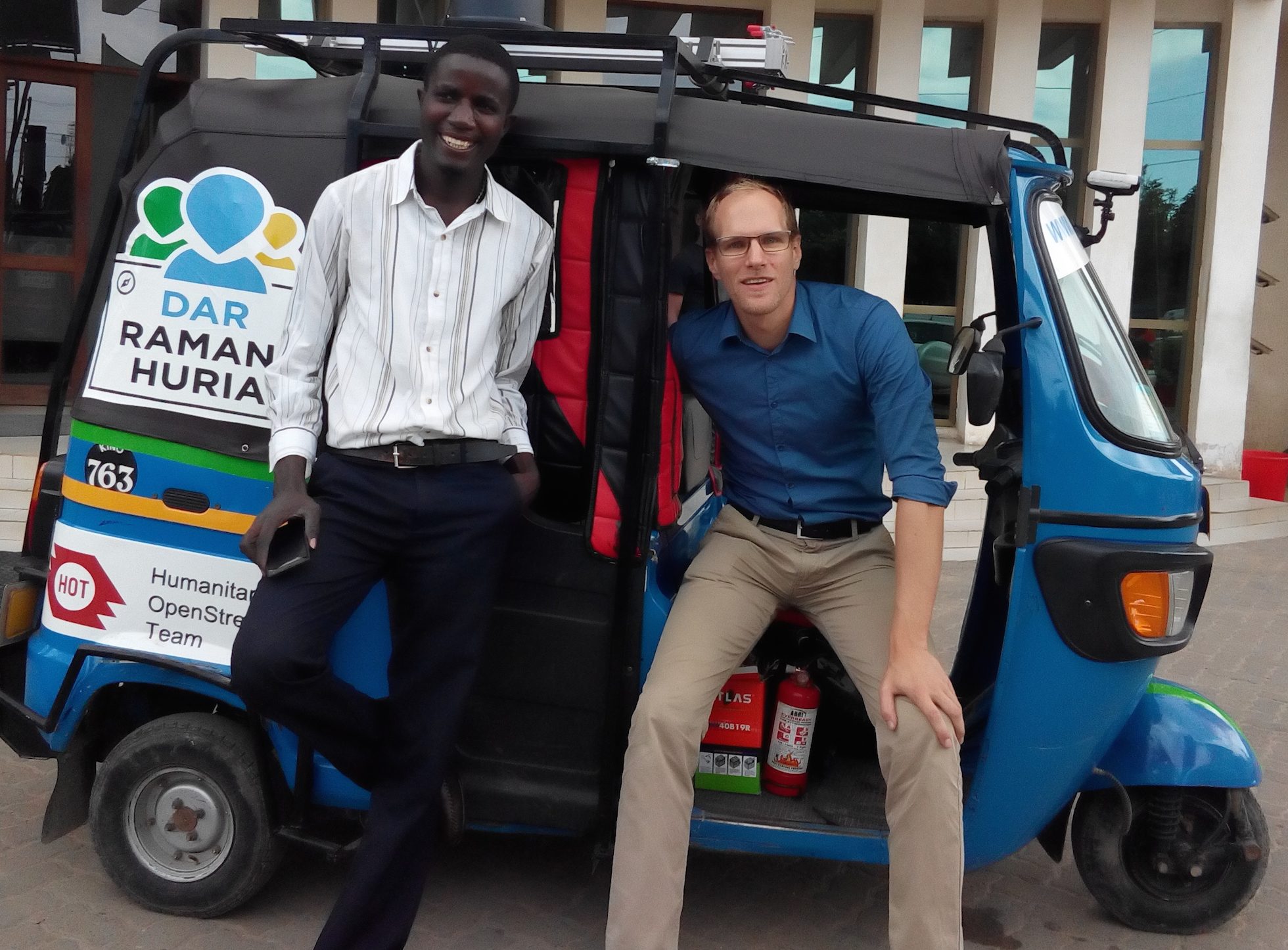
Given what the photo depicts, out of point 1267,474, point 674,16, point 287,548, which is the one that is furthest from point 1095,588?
point 1267,474

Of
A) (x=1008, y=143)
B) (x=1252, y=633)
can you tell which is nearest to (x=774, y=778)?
(x=1008, y=143)

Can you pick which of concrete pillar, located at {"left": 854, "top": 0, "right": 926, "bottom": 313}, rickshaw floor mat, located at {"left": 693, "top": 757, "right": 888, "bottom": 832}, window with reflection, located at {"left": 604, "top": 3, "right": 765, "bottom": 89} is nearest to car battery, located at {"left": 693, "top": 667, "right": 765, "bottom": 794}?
rickshaw floor mat, located at {"left": 693, "top": 757, "right": 888, "bottom": 832}

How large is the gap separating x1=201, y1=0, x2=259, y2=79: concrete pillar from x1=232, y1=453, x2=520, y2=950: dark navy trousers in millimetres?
6685

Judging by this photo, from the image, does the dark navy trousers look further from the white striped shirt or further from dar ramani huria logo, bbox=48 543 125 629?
dar ramani huria logo, bbox=48 543 125 629

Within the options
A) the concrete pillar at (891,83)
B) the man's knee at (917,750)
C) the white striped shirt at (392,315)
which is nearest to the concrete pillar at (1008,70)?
the concrete pillar at (891,83)

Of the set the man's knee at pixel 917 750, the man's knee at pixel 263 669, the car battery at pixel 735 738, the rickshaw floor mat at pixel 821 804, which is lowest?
the rickshaw floor mat at pixel 821 804

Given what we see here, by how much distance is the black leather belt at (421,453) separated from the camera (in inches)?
108

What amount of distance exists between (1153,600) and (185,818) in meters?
2.48

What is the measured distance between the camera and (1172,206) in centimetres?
1059

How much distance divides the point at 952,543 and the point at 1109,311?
5.19 metres

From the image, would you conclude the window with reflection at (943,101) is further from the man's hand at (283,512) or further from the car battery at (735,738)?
the man's hand at (283,512)

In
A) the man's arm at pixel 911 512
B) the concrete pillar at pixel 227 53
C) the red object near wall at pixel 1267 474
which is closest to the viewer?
the man's arm at pixel 911 512

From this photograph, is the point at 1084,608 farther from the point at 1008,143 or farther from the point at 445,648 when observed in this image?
the point at 445,648

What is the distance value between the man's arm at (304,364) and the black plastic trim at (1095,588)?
1.70 m
